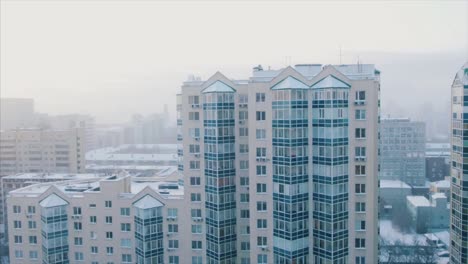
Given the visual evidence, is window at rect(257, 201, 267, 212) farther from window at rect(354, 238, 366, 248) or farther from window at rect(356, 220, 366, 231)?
window at rect(354, 238, 366, 248)

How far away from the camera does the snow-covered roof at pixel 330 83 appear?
2753cm

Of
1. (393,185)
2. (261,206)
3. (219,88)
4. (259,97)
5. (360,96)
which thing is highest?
(219,88)

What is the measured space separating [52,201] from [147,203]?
333 inches

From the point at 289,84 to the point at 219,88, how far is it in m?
5.96

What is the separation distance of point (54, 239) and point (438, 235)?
174 ft

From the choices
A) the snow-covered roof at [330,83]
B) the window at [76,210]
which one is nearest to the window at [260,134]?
the snow-covered roof at [330,83]

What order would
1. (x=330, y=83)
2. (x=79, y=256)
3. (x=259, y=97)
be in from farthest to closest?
(x=79, y=256)
(x=259, y=97)
(x=330, y=83)

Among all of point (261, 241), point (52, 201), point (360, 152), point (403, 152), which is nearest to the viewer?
point (360, 152)

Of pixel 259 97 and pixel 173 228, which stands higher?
pixel 259 97

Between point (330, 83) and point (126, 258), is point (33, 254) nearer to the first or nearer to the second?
point (126, 258)

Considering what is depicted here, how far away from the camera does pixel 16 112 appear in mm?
141375

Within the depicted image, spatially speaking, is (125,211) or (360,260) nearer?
(360,260)

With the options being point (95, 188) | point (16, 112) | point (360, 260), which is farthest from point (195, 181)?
point (16, 112)

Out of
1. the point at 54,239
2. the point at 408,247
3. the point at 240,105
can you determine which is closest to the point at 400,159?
the point at 408,247
